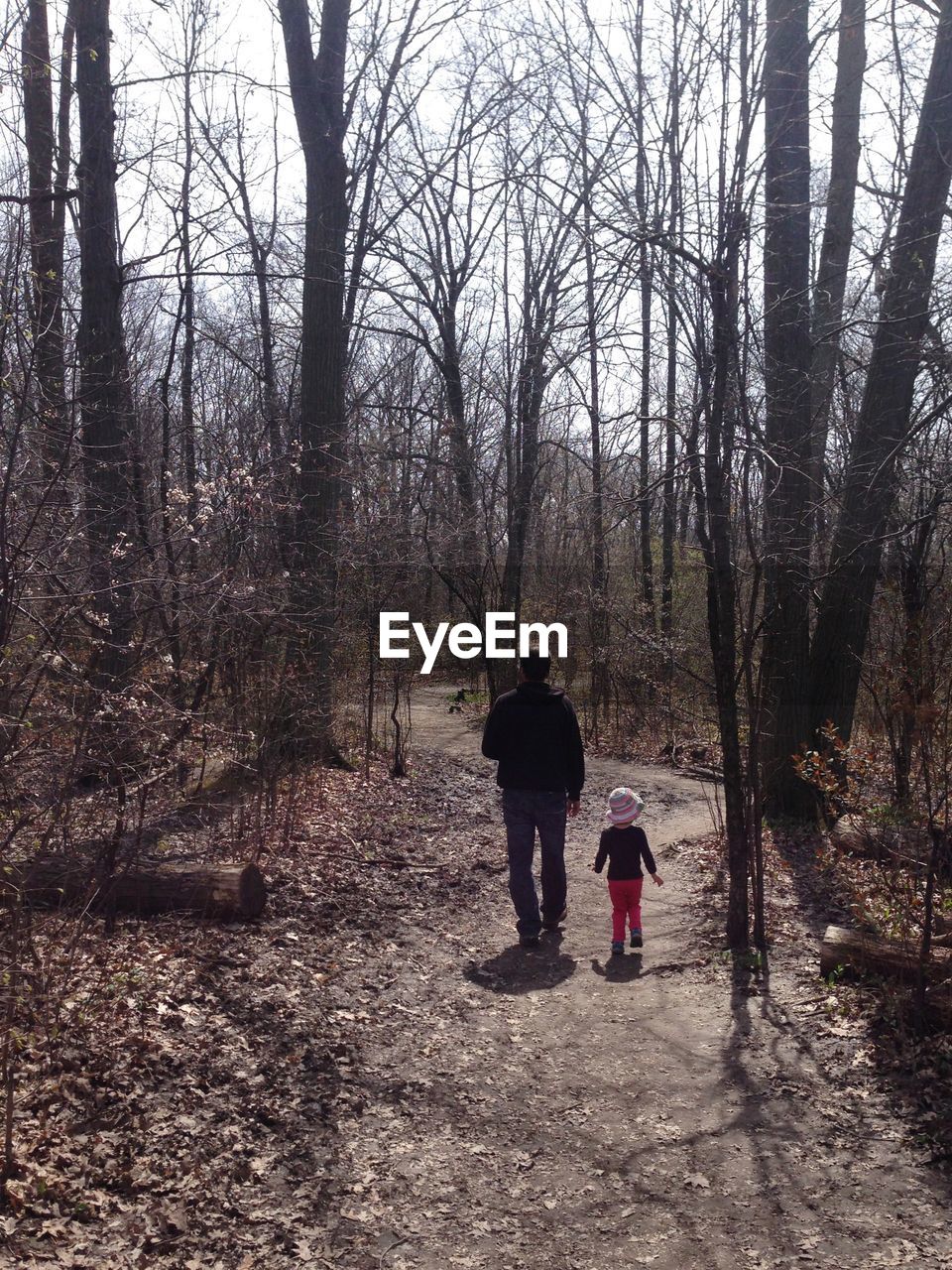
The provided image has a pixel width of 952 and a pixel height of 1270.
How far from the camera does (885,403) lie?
32.0 ft

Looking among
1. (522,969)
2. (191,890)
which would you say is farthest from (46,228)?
(522,969)

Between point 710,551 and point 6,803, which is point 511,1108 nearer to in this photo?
point 6,803

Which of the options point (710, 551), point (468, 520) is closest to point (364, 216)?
point (468, 520)

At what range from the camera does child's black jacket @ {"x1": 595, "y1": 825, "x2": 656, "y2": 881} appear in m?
7.14

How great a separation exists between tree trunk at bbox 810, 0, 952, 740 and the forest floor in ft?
10.7

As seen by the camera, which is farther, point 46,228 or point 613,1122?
point 46,228

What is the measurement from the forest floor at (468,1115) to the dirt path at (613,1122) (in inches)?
0.6

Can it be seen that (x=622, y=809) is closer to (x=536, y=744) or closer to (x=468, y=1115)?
(x=536, y=744)

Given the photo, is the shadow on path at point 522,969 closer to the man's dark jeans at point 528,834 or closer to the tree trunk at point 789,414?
the man's dark jeans at point 528,834

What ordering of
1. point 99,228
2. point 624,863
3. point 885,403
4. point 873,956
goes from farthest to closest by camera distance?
point 99,228 → point 885,403 → point 624,863 → point 873,956

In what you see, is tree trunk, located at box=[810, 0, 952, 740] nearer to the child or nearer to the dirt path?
the child

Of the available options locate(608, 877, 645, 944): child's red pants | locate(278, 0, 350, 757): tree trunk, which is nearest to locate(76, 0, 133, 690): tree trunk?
locate(278, 0, 350, 757): tree trunk

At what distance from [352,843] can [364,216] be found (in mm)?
10763

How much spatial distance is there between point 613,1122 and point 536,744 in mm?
2956
